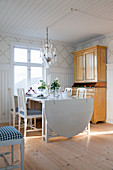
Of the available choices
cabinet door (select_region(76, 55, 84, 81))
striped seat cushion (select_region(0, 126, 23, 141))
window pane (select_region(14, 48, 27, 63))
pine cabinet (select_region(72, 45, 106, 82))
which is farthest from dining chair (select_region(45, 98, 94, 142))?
window pane (select_region(14, 48, 27, 63))

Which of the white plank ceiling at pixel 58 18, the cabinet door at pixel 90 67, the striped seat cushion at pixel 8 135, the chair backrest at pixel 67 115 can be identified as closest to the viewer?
the striped seat cushion at pixel 8 135

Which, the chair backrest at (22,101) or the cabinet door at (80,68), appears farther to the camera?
the cabinet door at (80,68)

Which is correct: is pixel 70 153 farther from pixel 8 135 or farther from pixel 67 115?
pixel 8 135

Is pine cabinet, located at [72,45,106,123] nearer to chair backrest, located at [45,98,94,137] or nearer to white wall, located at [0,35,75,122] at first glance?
white wall, located at [0,35,75,122]

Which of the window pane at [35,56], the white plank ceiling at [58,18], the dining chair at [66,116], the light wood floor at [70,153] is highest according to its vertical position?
the white plank ceiling at [58,18]

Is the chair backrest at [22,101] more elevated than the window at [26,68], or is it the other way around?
the window at [26,68]

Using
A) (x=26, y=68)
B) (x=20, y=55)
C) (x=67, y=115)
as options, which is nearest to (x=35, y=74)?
(x=26, y=68)

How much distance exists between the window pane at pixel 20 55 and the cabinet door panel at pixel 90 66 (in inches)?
68.5

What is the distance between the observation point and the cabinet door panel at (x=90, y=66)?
470 cm

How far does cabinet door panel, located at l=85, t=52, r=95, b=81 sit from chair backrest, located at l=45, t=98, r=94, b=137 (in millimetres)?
1626

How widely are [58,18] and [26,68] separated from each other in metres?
1.92

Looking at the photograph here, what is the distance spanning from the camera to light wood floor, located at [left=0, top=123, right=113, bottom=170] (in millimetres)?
2105

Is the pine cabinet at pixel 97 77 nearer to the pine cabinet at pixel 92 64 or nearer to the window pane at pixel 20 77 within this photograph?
the pine cabinet at pixel 92 64

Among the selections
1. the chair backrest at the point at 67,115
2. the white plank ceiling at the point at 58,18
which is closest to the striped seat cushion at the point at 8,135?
the chair backrest at the point at 67,115
